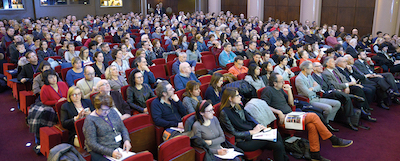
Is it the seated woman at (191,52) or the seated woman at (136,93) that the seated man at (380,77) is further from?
the seated woman at (136,93)

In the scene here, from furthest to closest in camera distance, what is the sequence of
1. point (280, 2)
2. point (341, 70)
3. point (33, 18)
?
point (280, 2)
point (33, 18)
point (341, 70)

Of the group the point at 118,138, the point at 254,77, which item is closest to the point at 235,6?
the point at 254,77

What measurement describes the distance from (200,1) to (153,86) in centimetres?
1497

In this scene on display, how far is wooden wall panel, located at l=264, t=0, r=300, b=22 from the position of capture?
14.1m

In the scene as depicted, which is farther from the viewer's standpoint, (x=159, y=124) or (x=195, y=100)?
(x=195, y=100)

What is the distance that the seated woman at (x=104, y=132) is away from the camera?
104 inches

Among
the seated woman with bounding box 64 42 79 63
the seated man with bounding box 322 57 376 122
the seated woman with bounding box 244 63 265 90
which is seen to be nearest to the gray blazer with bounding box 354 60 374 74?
the seated man with bounding box 322 57 376 122

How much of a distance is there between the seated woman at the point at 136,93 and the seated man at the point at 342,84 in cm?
300

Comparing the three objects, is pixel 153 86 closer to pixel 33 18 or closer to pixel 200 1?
pixel 33 18

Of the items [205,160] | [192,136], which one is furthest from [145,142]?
[205,160]

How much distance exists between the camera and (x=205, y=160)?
2.73m

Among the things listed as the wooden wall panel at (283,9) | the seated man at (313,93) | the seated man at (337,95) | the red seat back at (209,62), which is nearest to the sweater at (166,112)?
the seated man at (313,93)

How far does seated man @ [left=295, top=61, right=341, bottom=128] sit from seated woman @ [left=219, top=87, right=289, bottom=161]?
1.30 m

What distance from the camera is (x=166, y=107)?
345 cm
